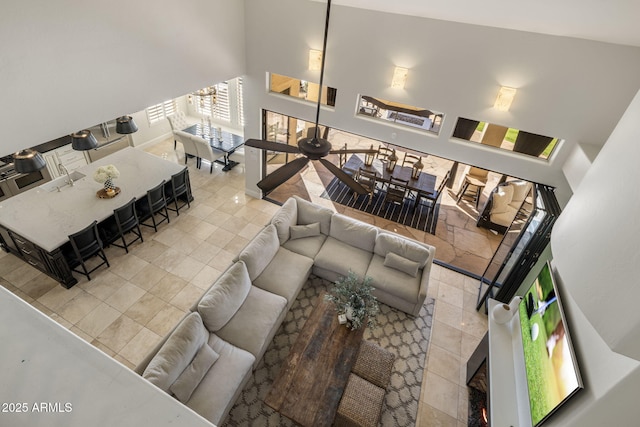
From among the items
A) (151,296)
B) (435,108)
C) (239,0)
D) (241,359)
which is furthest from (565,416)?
(239,0)

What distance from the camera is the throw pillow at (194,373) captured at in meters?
3.40

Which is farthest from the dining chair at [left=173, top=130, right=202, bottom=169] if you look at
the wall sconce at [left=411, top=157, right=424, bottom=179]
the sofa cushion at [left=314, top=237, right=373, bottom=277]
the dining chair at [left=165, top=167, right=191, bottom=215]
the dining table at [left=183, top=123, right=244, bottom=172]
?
the wall sconce at [left=411, top=157, right=424, bottom=179]

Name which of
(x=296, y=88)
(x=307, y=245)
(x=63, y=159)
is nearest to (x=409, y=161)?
(x=296, y=88)

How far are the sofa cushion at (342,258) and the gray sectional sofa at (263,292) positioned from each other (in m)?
0.02

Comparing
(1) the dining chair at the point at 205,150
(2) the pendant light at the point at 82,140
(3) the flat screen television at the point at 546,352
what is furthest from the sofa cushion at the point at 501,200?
(2) the pendant light at the point at 82,140

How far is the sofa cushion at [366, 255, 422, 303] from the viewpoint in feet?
17.0

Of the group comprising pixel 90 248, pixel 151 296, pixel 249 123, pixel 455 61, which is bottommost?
pixel 151 296

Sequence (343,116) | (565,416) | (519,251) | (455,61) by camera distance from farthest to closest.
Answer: (343,116) < (519,251) < (455,61) < (565,416)

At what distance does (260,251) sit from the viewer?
509 cm

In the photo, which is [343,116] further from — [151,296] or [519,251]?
[151,296]

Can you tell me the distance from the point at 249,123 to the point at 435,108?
3730 mm

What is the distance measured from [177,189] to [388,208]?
483cm

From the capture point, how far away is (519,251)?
4.96 meters

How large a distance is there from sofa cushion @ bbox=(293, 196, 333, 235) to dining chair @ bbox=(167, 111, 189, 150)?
512 centimetres
